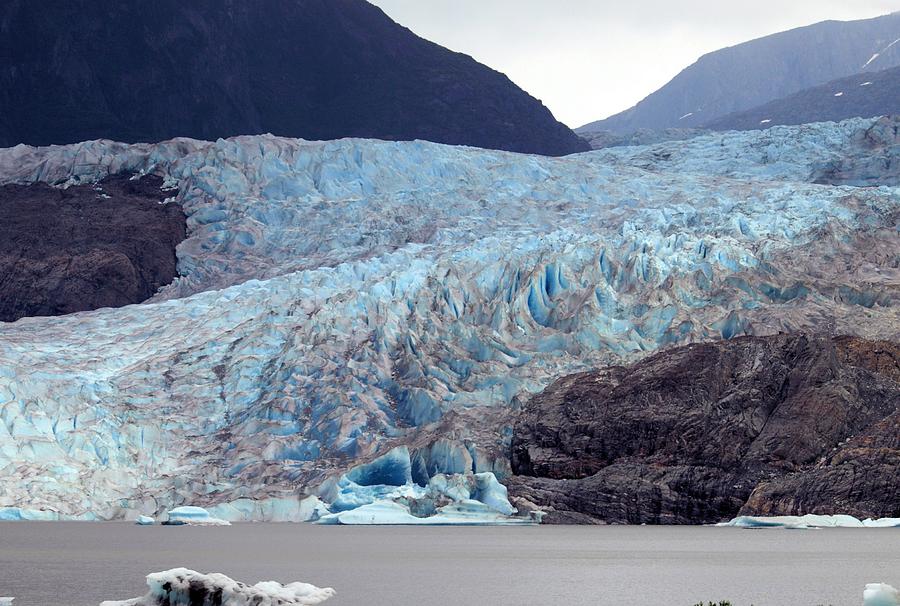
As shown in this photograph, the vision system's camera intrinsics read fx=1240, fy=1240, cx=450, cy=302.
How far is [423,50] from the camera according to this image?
87500 mm

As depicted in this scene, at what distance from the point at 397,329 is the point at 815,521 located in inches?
536

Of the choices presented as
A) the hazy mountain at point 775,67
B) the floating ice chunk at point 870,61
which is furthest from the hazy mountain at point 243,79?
the floating ice chunk at point 870,61

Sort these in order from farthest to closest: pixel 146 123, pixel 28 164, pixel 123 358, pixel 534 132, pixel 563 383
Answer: pixel 534 132 < pixel 146 123 < pixel 28 164 < pixel 123 358 < pixel 563 383

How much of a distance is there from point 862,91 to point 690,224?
161ft

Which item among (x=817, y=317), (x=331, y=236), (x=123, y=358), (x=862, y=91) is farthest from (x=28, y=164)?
(x=862, y=91)

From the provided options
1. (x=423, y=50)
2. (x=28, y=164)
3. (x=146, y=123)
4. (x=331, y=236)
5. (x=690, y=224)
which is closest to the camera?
(x=690, y=224)

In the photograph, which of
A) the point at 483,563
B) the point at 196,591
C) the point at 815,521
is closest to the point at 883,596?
the point at 196,591

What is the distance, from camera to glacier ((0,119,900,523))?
32594 mm

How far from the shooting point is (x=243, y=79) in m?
82.4

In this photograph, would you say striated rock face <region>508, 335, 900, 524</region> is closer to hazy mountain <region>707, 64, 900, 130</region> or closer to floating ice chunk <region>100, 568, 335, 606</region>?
floating ice chunk <region>100, 568, 335, 606</region>

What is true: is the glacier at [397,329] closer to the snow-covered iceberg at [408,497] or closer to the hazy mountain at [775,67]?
the snow-covered iceberg at [408,497]

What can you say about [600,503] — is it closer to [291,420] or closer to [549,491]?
[549,491]

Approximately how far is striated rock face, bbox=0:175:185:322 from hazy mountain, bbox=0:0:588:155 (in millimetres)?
19412

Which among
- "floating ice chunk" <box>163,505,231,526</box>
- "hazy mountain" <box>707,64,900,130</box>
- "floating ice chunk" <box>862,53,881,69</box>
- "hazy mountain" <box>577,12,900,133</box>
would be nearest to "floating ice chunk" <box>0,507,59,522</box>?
"floating ice chunk" <box>163,505,231,526</box>
